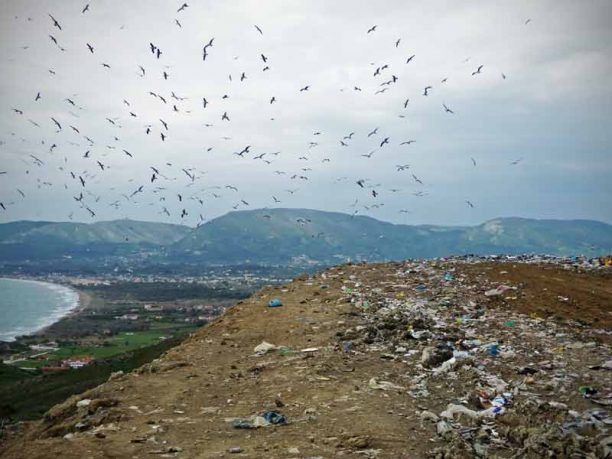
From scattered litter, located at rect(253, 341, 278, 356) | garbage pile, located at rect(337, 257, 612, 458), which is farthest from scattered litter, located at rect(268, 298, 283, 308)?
scattered litter, located at rect(253, 341, 278, 356)

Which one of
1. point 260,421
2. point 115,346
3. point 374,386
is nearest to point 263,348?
point 374,386

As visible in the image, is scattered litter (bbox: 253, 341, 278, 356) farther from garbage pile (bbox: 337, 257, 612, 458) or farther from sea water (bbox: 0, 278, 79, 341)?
sea water (bbox: 0, 278, 79, 341)

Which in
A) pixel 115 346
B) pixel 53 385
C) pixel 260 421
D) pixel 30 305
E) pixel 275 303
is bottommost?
pixel 115 346

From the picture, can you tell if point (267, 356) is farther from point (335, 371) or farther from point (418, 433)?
point (418, 433)

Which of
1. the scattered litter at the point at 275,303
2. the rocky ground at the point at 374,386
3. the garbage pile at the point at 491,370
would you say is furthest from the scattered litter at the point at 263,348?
the scattered litter at the point at 275,303

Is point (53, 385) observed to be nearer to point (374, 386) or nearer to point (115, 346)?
point (115, 346)
